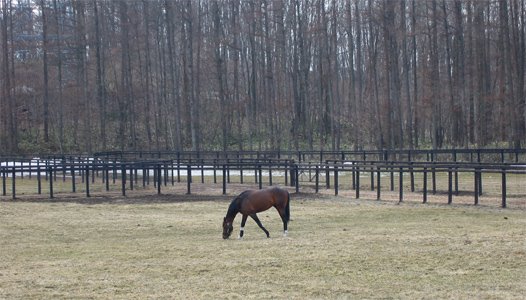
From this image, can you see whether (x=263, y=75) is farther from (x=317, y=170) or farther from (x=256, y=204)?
(x=256, y=204)

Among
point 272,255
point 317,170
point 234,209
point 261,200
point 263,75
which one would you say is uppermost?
point 263,75

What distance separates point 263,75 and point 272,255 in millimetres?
48905

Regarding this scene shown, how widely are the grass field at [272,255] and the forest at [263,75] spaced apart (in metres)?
30.1

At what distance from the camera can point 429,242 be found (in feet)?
46.7

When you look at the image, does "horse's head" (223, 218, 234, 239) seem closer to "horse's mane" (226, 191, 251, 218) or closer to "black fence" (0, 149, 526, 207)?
"horse's mane" (226, 191, 251, 218)

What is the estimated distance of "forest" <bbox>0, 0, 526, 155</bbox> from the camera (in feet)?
167

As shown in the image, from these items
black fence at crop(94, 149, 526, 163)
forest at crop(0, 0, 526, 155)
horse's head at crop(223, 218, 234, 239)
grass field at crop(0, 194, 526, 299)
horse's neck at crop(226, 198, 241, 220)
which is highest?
forest at crop(0, 0, 526, 155)

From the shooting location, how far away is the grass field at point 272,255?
10.2 metres

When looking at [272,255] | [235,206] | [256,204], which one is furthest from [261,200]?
[272,255]

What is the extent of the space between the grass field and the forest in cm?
3008

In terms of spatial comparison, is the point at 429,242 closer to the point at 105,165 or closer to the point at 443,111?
Answer: the point at 105,165

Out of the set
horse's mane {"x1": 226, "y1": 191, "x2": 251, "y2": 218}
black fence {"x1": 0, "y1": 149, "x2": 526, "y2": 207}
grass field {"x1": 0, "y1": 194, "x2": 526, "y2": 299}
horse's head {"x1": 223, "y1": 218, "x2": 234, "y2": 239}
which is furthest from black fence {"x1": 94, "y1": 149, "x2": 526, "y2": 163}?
horse's head {"x1": 223, "y1": 218, "x2": 234, "y2": 239}

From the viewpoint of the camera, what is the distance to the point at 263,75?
202 feet

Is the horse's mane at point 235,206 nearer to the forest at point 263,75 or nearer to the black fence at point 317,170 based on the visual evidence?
the black fence at point 317,170
